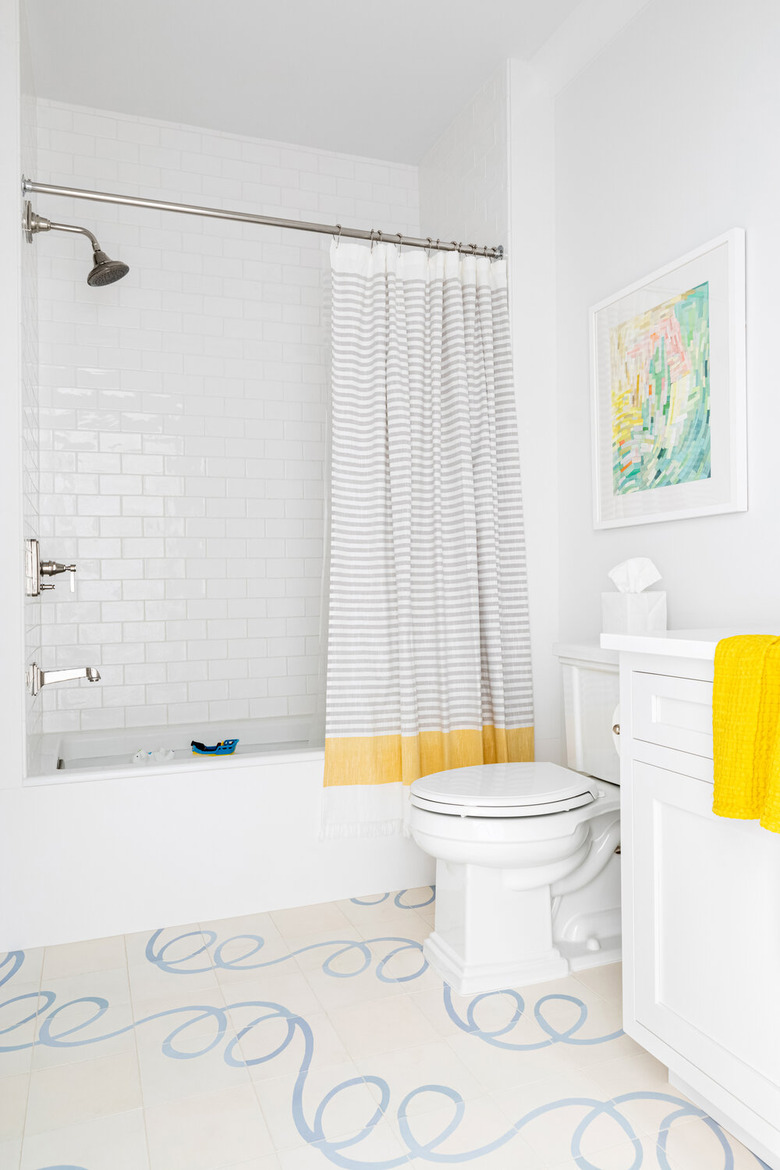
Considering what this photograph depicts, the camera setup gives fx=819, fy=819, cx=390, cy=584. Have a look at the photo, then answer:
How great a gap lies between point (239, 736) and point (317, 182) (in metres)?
2.28

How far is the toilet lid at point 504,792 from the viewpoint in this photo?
1.92m

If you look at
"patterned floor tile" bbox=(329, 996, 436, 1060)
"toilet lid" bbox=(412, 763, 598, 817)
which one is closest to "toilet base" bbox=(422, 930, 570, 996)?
"patterned floor tile" bbox=(329, 996, 436, 1060)

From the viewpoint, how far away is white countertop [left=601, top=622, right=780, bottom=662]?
138cm

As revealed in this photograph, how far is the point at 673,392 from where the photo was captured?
2111 millimetres

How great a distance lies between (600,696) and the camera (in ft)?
7.16

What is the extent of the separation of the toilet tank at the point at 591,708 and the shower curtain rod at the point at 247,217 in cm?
130

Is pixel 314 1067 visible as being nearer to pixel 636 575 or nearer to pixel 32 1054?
pixel 32 1054

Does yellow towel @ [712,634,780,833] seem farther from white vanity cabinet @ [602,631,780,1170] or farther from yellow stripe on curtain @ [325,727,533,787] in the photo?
yellow stripe on curtain @ [325,727,533,787]

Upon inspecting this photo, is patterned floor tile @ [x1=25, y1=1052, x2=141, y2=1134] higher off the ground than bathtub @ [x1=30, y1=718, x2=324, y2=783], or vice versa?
bathtub @ [x1=30, y1=718, x2=324, y2=783]

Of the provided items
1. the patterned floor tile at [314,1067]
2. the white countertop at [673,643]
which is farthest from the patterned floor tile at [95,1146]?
the white countertop at [673,643]

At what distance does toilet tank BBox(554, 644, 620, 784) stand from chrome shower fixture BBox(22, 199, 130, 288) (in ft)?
6.01

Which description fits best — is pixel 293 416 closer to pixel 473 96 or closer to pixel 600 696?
pixel 473 96

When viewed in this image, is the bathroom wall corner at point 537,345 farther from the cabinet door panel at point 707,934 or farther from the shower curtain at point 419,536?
the cabinet door panel at point 707,934

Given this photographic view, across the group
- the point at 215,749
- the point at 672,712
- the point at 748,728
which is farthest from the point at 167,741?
the point at 748,728
